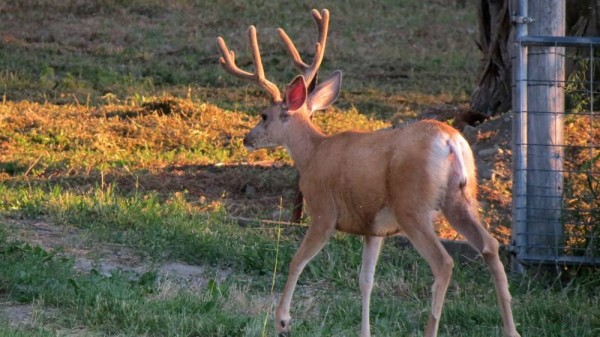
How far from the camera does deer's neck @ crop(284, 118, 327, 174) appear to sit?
7.57 metres

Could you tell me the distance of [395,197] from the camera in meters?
6.66

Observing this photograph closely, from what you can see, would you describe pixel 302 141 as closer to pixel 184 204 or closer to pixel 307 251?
pixel 307 251

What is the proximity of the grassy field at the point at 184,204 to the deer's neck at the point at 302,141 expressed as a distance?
2.34 ft

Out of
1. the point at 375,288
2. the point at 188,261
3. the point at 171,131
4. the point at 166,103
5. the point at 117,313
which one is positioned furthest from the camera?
the point at 166,103

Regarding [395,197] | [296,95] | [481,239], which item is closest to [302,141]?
[296,95]

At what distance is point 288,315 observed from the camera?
6809 millimetres

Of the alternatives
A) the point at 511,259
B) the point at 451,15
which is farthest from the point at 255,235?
the point at 451,15

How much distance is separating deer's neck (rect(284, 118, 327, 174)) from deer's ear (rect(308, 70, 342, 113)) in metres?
0.32

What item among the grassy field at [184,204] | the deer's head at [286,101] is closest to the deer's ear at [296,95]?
the deer's head at [286,101]

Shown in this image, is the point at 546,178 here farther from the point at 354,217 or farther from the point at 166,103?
the point at 166,103

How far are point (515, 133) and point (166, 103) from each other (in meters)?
6.54

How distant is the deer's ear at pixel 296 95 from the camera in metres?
7.73

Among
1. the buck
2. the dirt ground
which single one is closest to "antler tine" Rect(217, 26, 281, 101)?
the buck

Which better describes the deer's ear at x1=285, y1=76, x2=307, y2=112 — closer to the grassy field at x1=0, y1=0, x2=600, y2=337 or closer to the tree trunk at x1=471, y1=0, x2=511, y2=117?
the grassy field at x1=0, y1=0, x2=600, y2=337
